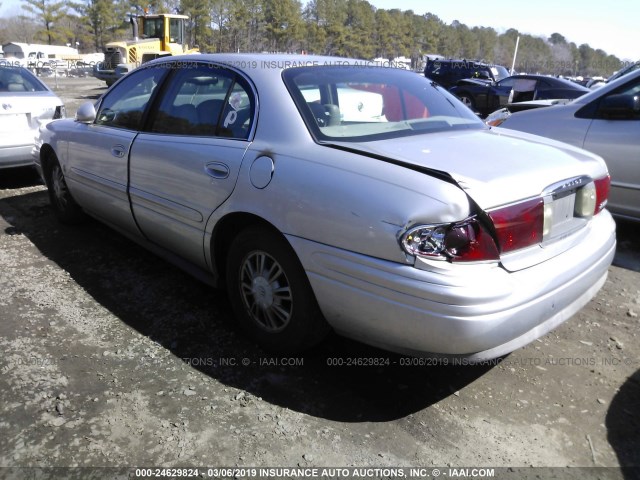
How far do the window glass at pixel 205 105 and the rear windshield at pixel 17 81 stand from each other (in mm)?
4077

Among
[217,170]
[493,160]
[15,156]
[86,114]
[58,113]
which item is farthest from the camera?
[58,113]

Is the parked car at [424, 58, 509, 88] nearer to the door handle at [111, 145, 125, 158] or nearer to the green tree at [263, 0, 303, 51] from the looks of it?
the door handle at [111, 145, 125, 158]

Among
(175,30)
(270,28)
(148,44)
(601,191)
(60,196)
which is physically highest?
(270,28)

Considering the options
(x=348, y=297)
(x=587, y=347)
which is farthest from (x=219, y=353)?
(x=587, y=347)

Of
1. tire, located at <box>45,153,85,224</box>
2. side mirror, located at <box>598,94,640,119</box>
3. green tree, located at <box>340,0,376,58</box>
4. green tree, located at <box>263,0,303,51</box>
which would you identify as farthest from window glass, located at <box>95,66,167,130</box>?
green tree, located at <box>340,0,376,58</box>

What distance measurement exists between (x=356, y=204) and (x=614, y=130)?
3501 millimetres

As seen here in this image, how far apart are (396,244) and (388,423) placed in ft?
2.93

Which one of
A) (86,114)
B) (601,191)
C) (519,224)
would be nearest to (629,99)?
(601,191)

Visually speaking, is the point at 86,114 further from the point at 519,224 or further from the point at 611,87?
the point at 611,87

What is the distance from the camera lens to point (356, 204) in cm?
229

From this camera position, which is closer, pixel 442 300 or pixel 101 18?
pixel 442 300

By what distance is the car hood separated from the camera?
2236mm

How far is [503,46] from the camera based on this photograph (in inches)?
4146

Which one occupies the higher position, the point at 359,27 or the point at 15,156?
the point at 359,27
